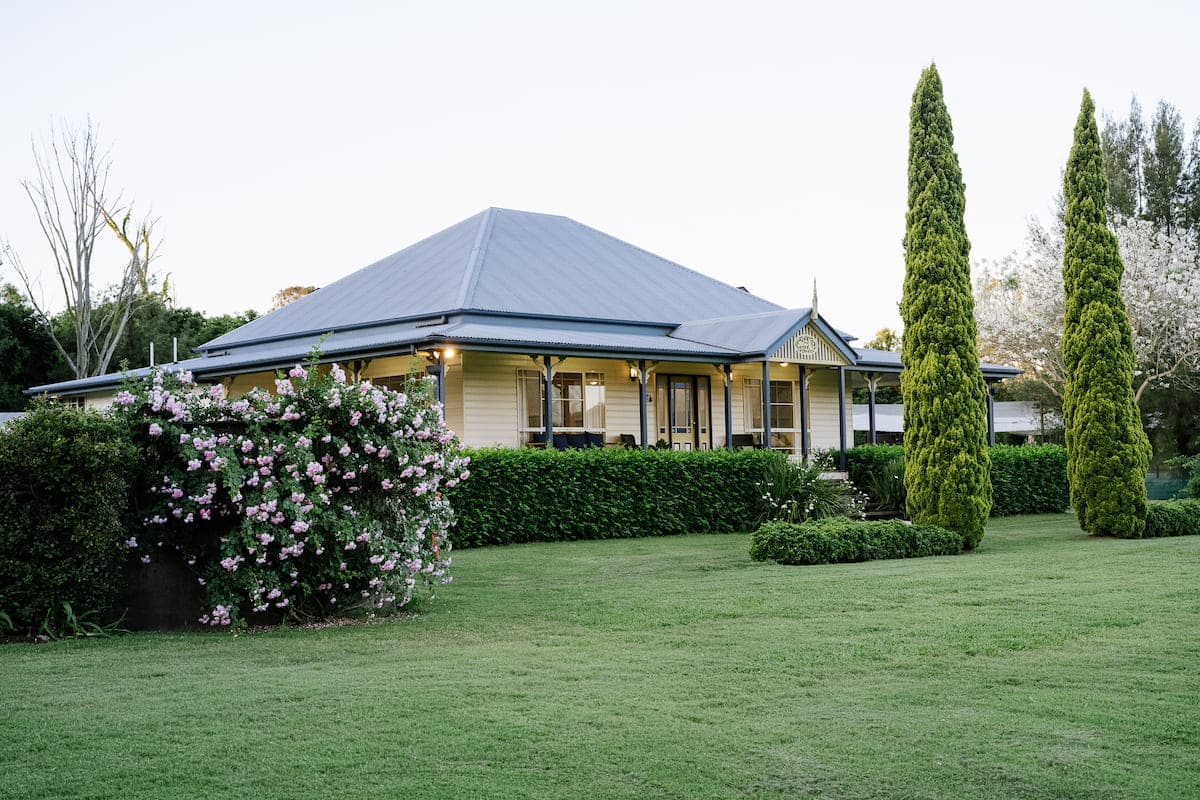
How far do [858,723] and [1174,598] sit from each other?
17.4ft

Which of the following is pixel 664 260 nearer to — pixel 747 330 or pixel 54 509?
pixel 747 330

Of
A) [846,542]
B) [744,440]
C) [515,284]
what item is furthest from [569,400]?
[846,542]

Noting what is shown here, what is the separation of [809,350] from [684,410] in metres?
3.36

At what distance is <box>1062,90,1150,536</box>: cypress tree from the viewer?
16500 millimetres

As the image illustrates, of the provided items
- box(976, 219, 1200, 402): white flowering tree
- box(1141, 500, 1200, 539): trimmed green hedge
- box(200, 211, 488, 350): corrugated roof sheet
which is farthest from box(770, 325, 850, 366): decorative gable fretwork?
box(976, 219, 1200, 402): white flowering tree

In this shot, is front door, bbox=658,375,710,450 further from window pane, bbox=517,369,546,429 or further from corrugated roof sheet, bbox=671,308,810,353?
window pane, bbox=517,369,546,429

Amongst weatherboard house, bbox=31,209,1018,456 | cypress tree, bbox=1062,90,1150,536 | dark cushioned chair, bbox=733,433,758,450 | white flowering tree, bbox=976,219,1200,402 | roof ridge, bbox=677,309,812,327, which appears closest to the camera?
cypress tree, bbox=1062,90,1150,536

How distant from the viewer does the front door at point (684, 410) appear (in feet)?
80.6

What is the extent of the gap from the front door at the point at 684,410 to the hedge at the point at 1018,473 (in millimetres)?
3425

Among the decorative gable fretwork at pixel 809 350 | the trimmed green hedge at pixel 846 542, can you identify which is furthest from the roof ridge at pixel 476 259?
the trimmed green hedge at pixel 846 542

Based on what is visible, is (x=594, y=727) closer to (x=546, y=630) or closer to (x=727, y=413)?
(x=546, y=630)

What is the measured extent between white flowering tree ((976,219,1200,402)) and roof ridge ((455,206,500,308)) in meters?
19.7

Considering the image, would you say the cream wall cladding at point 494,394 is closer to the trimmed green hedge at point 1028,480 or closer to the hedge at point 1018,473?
the hedge at point 1018,473

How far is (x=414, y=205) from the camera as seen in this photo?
3466 centimetres
